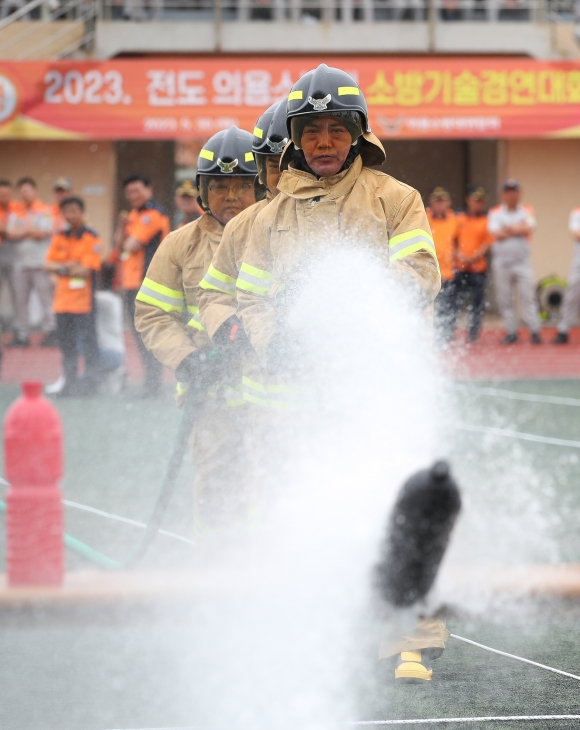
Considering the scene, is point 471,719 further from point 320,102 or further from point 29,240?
point 29,240

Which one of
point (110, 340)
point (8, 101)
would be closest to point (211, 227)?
point (110, 340)

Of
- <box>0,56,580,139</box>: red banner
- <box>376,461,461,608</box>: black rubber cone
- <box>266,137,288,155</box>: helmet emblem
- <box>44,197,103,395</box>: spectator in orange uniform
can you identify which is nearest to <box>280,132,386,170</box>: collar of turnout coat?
<box>266,137,288,155</box>: helmet emblem

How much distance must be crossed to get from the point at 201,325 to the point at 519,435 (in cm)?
482

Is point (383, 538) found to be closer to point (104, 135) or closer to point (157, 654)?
point (157, 654)

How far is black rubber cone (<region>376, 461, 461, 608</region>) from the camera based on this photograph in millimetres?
2037

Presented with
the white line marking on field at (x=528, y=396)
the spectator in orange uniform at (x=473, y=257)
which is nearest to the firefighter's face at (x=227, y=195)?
the white line marking on field at (x=528, y=396)

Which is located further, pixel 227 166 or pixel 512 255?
pixel 512 255

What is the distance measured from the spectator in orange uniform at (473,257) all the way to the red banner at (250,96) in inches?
113

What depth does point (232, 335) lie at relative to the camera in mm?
4379

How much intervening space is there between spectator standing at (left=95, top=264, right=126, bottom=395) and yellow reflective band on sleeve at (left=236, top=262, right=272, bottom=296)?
7.82 meters

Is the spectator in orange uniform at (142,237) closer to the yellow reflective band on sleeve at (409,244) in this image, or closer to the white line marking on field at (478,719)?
the yellow reflective band on sleeve at (409,244)

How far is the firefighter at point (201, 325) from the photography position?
478cm

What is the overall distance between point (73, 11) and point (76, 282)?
10.1 m

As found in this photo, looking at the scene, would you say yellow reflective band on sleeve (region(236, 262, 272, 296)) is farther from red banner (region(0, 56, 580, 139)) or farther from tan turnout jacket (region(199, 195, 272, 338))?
red banner (region(0, 56, 580, 139))
